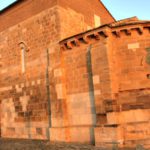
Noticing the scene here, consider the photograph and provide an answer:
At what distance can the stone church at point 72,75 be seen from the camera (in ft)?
32.3

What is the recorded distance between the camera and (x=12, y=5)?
14.3 meters

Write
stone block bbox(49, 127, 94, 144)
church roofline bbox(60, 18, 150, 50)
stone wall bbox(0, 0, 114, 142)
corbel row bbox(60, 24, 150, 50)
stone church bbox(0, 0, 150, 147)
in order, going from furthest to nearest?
stone wall bbox(0, 0, 114, 142) < stone block bbox(49, 127, 94, 144) < corbel row bbox(60, 24, 150, 50) < church roofline bbox(60, 18, 150, 50) < stone church bbox(0, 0, 150, 147)

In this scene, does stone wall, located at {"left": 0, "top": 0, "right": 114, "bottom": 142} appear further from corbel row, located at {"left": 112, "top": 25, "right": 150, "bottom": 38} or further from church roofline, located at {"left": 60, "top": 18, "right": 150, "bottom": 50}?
corbel row, located at {"left": 112, "top": 25, "right": 150, "bottom": 38}

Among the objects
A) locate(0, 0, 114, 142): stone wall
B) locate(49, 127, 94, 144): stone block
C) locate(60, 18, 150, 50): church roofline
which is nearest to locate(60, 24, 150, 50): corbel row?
locate(60, 18, 150, 50): church roofline

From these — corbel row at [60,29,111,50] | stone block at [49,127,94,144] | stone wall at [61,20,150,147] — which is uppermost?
corbel row at [60,29,111,50]

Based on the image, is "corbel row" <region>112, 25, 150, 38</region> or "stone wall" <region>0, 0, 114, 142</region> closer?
"corbel row" <region>112, 25, 150, 38</region>

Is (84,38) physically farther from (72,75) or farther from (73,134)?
(73,134)

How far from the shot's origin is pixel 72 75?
11.4 meters

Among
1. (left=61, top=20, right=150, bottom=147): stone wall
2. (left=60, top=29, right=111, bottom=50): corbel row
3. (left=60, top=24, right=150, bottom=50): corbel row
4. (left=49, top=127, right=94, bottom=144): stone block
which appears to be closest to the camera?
(left=61, top=20, right=150, bottom=147): stone wall

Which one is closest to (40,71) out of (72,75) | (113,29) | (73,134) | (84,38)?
(72,75)

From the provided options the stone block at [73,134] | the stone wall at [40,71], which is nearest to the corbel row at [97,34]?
the stone wall at [40,71]

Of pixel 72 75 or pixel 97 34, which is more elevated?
pixel 97 34

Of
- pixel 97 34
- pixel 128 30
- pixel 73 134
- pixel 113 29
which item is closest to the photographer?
pixel 128 30

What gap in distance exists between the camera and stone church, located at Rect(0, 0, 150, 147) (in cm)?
984
